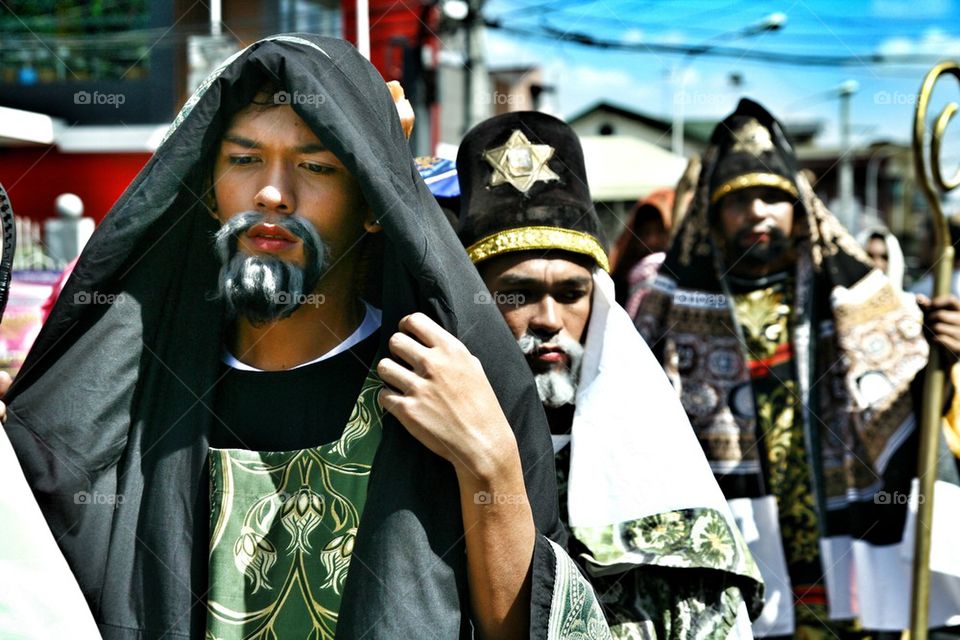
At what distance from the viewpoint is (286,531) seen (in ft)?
6.13

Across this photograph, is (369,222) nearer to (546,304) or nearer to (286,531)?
(286,531)

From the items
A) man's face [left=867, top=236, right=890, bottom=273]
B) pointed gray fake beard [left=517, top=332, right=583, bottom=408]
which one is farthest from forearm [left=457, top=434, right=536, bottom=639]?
man's face [left=867, top=236, right=890, bottom=273]

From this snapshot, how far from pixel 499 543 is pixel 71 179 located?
14731mm

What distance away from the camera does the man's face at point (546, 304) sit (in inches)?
106

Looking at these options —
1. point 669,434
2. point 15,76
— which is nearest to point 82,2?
point 15,76

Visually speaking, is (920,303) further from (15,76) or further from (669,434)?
(15,76)

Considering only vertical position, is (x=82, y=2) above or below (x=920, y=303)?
above

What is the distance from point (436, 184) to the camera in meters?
3.62

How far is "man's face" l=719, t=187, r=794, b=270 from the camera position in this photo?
4.29 m

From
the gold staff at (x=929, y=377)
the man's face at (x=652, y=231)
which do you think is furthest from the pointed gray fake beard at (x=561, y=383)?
the man's face at (x=652, y=231)

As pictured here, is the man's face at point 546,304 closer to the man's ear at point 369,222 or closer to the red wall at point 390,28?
the man's ear at point 369,222

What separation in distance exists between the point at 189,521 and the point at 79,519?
0.17 m

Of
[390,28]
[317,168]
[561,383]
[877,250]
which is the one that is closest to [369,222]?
[317,168]

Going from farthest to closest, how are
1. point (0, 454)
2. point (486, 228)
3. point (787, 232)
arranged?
point (787, 232) → point (486, 228) → point (0, 454)
